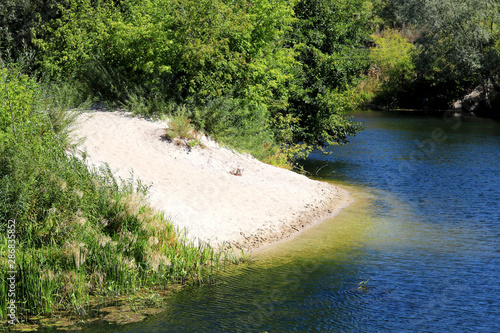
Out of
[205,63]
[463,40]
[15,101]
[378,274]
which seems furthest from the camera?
[463,40]

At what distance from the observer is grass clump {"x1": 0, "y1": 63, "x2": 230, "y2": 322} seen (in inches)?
447

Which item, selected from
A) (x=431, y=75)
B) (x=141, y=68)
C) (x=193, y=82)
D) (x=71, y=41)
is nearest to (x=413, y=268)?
(x=193, y=82)

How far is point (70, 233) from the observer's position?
41.8 ft

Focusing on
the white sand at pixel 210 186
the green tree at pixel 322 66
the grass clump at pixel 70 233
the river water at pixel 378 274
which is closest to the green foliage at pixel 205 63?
the green tree at pixel 322 66

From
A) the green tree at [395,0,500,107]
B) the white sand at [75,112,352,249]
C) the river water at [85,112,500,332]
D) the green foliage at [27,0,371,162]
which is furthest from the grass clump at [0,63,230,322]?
the green tree at [395,0,500,107]

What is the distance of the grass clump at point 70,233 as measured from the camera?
11.4m

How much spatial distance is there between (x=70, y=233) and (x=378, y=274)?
7.38m

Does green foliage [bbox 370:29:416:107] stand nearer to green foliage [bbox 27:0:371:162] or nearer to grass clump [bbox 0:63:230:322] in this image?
green foliage [bbox 27:0:371:162]

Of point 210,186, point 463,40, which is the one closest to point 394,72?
point 463,40

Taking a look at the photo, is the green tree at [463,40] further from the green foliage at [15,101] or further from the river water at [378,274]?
the green foliage at [15,101]

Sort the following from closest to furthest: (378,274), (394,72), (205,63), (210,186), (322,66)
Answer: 1. (378,274)
2. (210,186)
3. (205,63)
4. (322,66)
5. (394,72)

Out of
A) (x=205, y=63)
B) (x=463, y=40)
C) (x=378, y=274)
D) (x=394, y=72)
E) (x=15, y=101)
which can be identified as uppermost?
(x=463, y=40)

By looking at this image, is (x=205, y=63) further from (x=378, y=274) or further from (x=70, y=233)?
(x=378, y=274)

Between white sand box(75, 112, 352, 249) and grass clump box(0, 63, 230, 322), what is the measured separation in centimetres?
147
